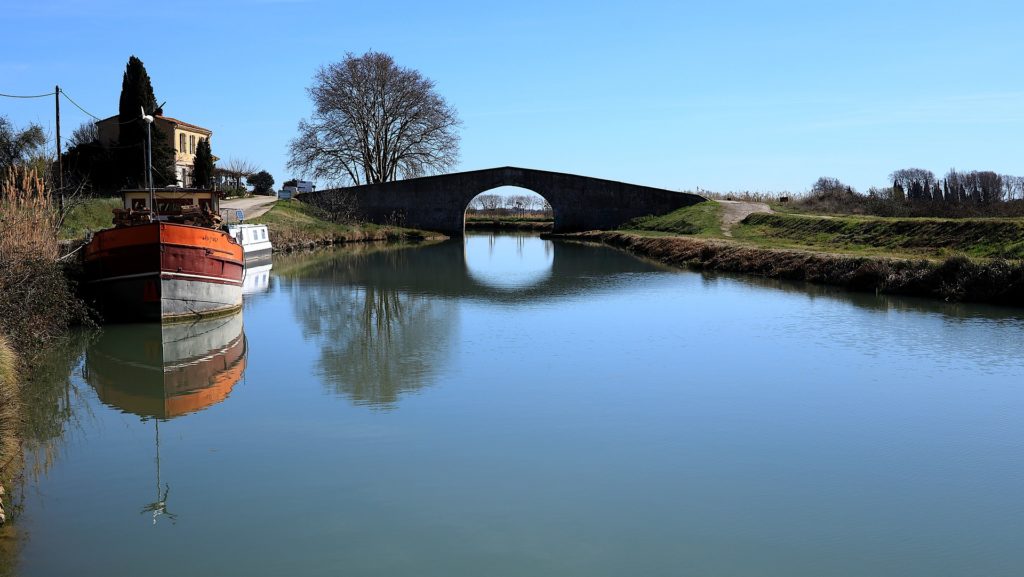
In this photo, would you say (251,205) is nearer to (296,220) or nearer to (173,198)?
(296,220)

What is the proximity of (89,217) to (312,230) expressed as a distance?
14.0 meters

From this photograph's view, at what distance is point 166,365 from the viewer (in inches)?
480

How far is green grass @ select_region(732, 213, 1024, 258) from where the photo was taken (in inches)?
813

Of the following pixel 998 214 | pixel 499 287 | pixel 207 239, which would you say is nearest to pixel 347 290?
pixel 499 287

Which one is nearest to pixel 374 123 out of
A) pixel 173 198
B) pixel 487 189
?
pixel 487 189

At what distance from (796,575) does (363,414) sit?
508 cm

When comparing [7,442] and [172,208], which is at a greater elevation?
[172,208]

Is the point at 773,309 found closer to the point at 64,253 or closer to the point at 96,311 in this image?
the point at 96,311

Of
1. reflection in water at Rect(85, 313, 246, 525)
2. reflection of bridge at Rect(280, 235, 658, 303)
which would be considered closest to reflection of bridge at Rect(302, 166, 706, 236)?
reflection of bridge at Rect(280, 235, 658, 303)

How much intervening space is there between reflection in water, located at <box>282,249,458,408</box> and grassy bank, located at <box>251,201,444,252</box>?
11339 millimetres

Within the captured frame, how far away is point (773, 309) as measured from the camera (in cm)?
1761

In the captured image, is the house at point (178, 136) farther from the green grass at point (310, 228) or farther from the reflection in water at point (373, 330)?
the reflection in water at point (373, 330)

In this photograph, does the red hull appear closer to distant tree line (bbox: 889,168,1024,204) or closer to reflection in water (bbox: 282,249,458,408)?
reflection in water (bbox: 282,249,458,408)

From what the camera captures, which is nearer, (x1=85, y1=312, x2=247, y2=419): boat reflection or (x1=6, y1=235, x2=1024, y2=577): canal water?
(x1=6, y1=235, x2=1024, y2=577): canal water
